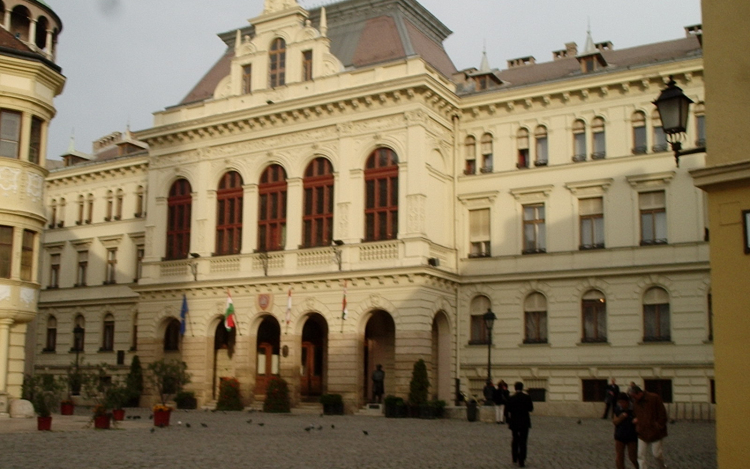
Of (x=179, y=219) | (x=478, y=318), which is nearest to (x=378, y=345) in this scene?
(x=478, y=318)

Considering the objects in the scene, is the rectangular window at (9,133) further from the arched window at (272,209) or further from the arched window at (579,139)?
the arched window at (579,139)

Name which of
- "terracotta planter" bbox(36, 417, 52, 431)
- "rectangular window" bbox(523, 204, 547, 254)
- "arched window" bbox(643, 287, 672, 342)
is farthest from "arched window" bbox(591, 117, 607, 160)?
"terracotta planter" bbox(36, 417, 52, 431)

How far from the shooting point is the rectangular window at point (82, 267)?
5369 cm

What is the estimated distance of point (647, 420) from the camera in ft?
50.6

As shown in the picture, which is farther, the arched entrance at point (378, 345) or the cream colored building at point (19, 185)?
the arched entrance at point (378, 345)

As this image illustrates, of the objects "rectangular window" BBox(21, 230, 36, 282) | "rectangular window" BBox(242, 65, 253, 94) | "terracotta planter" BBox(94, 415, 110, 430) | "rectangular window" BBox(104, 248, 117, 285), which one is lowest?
"terracotta planter" BBox(94, 415, 110, 430)

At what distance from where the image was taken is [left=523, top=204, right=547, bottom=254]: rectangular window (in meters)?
39.5

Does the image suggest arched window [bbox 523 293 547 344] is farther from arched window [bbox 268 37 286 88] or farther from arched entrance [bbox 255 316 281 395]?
arched window [bbox 268 37 286 88]

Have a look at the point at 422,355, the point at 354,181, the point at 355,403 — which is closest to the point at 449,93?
the point at 354,181

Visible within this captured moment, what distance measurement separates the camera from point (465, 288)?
40500 millimetres

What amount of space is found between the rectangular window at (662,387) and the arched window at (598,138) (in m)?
9.56

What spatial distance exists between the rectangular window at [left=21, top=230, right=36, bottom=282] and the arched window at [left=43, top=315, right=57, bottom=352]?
25.0m

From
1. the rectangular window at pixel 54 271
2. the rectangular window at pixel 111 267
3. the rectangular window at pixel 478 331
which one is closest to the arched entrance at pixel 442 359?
the rectangular window at pixel 478 331

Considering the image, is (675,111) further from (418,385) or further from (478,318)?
(478,318)
